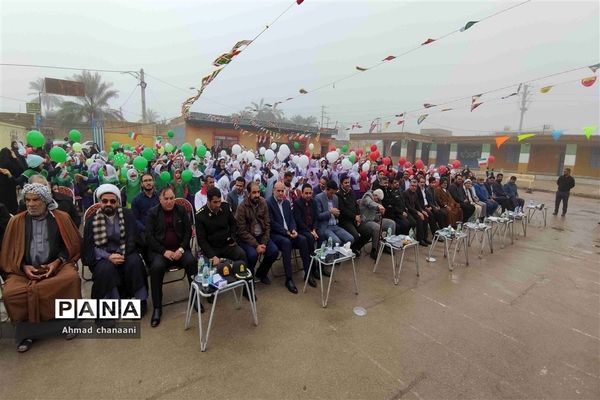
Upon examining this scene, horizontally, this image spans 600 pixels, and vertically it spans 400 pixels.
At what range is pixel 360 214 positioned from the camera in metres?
5.81

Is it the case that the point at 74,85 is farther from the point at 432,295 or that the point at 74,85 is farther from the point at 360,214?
the point at 432,295

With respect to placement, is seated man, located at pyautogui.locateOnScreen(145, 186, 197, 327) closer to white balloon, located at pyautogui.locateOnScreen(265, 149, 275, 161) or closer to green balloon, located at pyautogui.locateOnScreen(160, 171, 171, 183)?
green balloon, located at pyautogui.locateOnScreen(160, 171, 171, 183)

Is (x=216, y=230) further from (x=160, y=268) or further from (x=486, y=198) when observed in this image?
(x=486, y=198)

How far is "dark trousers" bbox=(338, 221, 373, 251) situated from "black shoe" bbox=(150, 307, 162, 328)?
122 inches

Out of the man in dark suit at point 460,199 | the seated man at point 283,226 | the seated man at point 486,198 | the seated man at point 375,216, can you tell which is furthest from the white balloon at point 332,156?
the seated man at point 486,198

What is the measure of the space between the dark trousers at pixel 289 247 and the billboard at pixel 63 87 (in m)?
27.2

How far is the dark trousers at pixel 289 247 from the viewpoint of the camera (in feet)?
13.9

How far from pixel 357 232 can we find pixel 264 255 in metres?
1.89

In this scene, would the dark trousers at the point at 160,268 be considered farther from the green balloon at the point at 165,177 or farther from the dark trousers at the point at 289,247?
the green balloon at the point at 165,177

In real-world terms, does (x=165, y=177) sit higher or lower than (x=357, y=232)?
higher

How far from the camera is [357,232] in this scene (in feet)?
17.6

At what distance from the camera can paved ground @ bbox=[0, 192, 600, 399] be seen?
2465 millimetres

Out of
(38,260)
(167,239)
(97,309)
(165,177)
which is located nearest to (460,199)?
(165,177)

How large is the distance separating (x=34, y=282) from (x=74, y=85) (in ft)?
90.5
